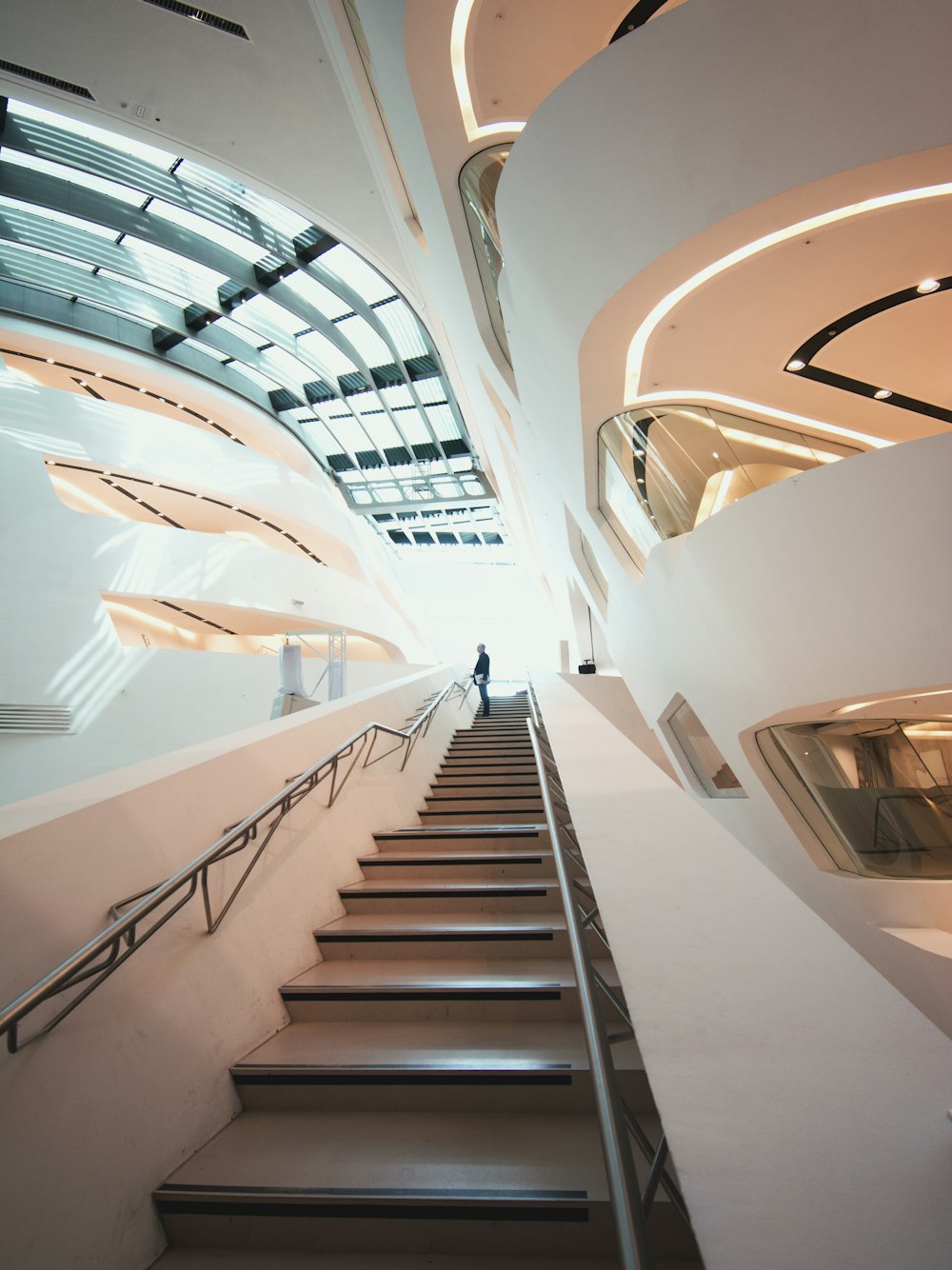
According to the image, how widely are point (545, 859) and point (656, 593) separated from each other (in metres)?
4.21

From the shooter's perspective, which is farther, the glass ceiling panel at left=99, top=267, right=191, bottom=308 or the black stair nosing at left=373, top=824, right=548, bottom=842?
the glass ceiling panel at left=99, top=267, right=191, bottom=308

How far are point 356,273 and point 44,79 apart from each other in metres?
5.44

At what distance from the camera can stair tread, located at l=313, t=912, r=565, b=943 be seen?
3.09 meters

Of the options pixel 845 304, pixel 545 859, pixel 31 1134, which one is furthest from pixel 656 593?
pixel 31 1134

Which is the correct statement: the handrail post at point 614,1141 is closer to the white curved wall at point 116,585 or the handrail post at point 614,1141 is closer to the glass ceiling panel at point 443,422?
the white curved wall at point 116,585

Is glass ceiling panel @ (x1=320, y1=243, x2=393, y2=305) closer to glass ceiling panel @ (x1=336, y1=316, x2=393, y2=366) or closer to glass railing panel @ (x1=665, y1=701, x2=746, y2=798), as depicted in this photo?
glass ceiling panel @ (x1=336, y1=316, x2=393, y2=366)

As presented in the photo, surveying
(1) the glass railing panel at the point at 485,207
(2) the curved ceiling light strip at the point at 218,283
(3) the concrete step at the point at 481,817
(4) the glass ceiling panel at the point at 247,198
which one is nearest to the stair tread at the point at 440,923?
(3) the concrete step at the point at 481,817

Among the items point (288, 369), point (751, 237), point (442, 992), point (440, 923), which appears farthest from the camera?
point (288, 369)

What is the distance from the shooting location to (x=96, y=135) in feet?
34.8

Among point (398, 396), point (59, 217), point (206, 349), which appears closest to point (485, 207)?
point (59, 217)

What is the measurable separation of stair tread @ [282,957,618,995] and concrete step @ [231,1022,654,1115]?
14 centimetres

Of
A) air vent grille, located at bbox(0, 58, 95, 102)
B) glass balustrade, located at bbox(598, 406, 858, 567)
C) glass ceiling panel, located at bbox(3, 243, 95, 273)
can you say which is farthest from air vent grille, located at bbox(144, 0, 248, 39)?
glass ceiling panel, located at bbox(3, 243, 95, 273)

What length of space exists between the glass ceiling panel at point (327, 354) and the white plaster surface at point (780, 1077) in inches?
640

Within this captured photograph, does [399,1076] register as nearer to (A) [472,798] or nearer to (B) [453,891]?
(B) [453,891]
